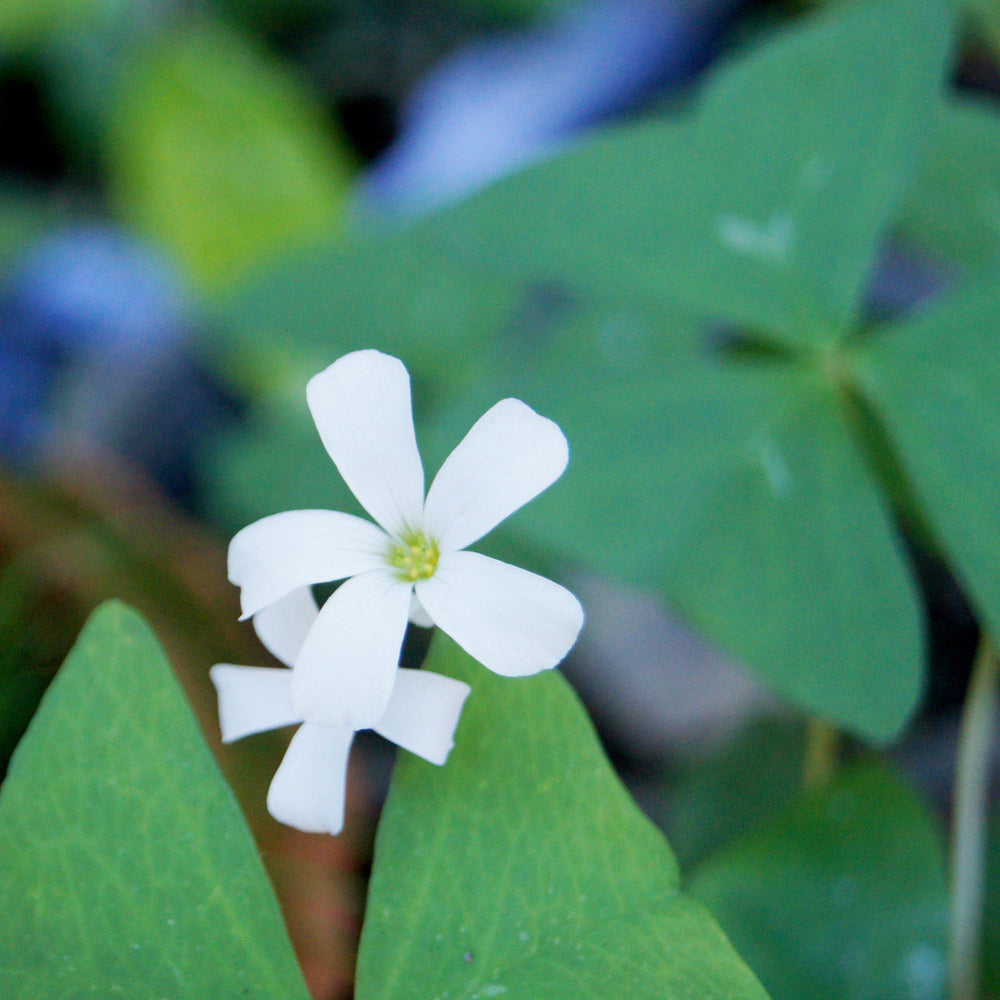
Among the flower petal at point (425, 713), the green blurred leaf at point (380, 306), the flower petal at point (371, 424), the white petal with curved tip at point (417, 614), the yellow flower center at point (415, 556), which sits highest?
the flower petal at point (371, 424)

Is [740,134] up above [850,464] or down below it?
above

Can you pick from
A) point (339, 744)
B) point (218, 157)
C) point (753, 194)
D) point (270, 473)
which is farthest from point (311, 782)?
point (218, 157)

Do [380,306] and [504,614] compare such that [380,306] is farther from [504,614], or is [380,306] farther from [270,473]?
[504,614]

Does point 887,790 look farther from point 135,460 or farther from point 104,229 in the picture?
point 104,229

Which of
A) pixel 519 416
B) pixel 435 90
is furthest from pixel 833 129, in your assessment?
pixel 435 90

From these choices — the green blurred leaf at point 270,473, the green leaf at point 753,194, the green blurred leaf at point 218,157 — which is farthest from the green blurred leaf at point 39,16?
the green leaf at point 753,194

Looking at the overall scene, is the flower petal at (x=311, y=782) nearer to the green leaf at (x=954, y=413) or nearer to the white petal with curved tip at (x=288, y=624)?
the white petal with curved tip at (x=288, y=624)

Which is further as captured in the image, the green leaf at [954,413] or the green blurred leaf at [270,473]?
the green blurred leaf at [270,473]

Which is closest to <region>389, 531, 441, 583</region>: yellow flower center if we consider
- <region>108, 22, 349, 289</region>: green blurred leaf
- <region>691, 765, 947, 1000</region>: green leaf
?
<region>691, 765, 947, 1000</region>: green leaf
